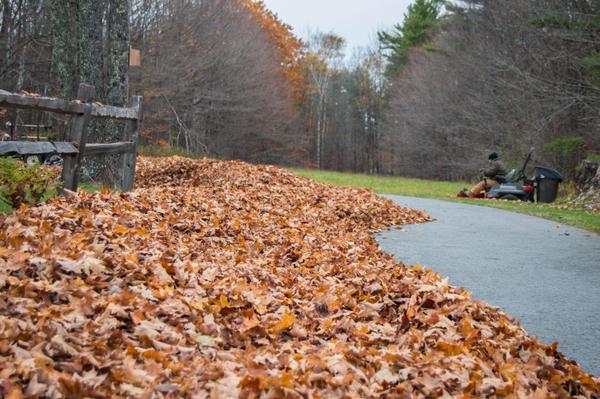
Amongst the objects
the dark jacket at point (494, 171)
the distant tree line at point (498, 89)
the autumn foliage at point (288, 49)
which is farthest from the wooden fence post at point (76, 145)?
the autumn foliage at point (288, 49)

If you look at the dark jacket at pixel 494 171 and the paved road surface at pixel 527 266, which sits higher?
the dark jacket at pixel 494 171

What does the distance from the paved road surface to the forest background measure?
238 inches

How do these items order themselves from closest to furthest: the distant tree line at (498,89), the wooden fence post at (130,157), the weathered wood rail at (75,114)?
the weathered wood rail at (75,114) → the wooden fence post at (130,157) → the distant tree line at (498,89)

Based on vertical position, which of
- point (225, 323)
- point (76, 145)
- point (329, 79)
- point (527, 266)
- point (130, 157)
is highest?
point (329, 79)

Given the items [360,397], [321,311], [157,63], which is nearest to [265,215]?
[321,311]

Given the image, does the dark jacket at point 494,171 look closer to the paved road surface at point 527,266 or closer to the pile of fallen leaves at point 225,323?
the paved road surface at point 527,266

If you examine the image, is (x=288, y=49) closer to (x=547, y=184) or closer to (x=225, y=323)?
(x=547, y=184)

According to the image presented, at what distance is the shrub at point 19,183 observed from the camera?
544 cm

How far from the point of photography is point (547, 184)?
1706cm

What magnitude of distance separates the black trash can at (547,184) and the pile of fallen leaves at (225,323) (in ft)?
42.1

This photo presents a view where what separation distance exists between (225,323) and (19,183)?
3099 mm

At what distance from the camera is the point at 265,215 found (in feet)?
25.8

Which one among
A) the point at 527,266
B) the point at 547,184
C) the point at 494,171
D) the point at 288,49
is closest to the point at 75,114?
the point at 527,266

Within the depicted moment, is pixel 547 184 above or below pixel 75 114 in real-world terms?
below
